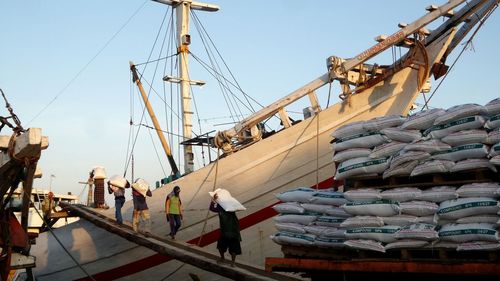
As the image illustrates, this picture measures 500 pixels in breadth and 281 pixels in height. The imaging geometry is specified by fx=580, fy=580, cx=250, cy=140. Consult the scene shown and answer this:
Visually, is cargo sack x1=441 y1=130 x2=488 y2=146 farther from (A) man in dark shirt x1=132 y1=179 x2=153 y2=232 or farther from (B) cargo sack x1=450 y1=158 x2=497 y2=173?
(A) man in dark shirt x1=132 y1=179 x2=153 y2=232

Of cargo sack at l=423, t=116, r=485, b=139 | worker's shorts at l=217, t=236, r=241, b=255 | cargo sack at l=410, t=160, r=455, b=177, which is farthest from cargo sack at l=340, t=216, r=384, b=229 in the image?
worker's shorts at l=217, t=236, r=241, b=255

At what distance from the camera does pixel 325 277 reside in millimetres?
7539

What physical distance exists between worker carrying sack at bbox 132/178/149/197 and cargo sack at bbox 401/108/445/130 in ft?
19.2

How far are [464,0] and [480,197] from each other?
20.9 ft

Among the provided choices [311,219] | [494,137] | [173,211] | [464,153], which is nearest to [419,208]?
[464,153]

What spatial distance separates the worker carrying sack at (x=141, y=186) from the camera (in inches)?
A: 447

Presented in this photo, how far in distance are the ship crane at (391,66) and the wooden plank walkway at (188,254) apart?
11.3 ft

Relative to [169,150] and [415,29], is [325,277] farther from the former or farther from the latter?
[169,150]

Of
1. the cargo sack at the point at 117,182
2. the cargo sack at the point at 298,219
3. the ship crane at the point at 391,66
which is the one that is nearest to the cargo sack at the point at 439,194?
the cargo sack at the point at 298,219

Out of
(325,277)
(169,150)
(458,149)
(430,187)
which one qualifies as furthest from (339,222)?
(169,150)

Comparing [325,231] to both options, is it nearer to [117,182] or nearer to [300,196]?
[300,196]

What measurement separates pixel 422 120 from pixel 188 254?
176 inches

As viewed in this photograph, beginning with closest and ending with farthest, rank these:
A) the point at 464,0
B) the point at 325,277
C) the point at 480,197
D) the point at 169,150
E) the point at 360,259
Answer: the point at 480,197
the point at 360,259
the point at 325,277
the point at 464,0
the point at 169,150

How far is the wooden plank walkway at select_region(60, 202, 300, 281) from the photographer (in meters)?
8.12
